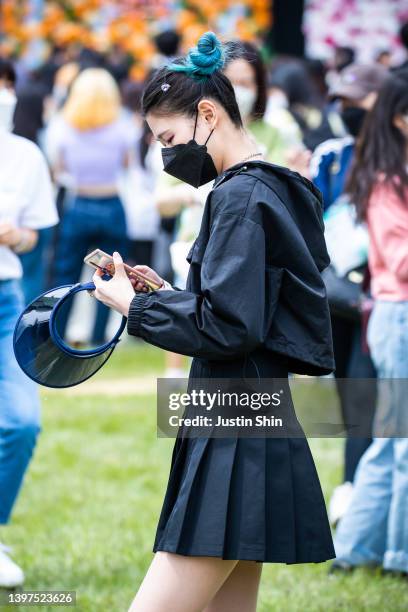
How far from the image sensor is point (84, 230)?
8.53 metres

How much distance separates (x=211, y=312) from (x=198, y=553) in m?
0.53

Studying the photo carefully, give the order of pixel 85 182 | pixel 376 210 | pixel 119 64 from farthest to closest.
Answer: pixel 119 64
pixel 85 182
pixel 376 210

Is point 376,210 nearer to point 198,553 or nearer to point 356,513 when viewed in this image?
point 356,513

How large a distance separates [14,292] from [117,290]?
1.43 metres

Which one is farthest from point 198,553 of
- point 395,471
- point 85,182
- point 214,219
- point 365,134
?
point 85,182

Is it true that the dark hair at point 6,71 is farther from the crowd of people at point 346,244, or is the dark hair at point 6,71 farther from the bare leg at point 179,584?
the bare leg at point 179,584

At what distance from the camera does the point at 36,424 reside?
3771mm

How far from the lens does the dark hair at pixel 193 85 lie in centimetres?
264

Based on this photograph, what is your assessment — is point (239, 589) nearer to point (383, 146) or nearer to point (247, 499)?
point (247, 499)

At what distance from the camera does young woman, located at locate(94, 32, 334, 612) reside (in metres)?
2.44

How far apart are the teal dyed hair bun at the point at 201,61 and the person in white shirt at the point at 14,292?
52.3 inches

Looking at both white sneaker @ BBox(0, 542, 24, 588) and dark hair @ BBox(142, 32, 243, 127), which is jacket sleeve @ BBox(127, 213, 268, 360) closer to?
dark hair @ BBox(142, 32, 243, 127)

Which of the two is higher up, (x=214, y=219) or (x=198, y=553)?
(x=214, y=219)

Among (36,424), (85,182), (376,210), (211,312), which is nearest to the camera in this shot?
(211,312)
